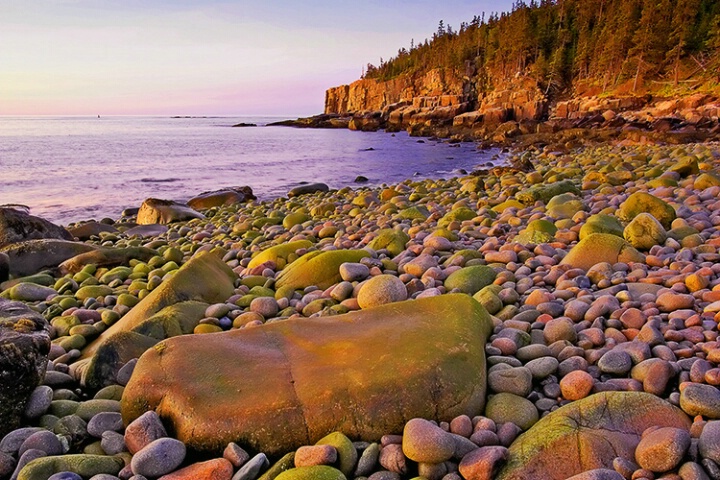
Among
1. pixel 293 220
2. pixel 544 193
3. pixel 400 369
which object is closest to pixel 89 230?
pixel 293 220

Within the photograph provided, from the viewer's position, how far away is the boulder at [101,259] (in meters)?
6.06

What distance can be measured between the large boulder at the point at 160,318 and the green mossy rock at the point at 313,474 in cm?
165

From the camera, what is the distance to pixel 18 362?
8.39ft

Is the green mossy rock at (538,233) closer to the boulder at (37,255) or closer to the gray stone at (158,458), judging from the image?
the gray stone at (158,458)

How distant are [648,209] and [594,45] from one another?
51.6 metres

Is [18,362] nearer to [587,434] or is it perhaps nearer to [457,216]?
[587,434]

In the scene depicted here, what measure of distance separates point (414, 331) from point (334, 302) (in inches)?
50.2

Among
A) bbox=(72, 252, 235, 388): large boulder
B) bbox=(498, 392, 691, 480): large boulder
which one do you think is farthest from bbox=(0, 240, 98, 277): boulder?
bbox=(498, 392, 691, 480): large boulder

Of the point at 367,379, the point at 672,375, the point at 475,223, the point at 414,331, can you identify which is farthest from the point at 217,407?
the point at 475,223

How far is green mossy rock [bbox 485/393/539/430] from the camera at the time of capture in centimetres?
223

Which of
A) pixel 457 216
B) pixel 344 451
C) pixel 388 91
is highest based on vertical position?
pixel 388 91

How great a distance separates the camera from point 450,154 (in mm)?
25656

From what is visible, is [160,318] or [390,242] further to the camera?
[390,242]

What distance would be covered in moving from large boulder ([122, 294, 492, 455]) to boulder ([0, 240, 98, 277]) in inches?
182
